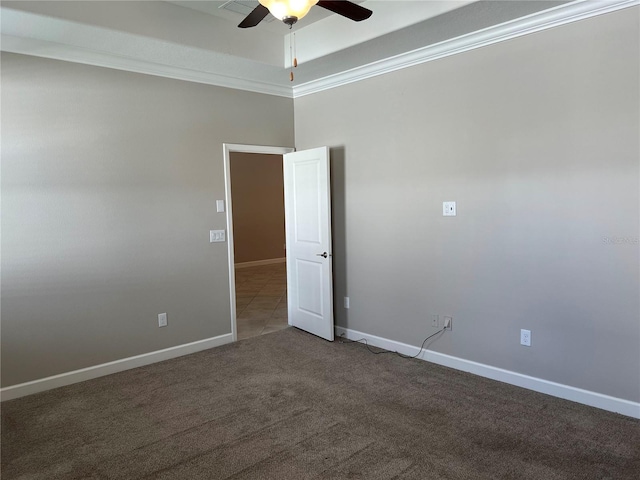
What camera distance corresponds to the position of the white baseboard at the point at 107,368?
327cm

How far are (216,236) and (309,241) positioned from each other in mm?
990

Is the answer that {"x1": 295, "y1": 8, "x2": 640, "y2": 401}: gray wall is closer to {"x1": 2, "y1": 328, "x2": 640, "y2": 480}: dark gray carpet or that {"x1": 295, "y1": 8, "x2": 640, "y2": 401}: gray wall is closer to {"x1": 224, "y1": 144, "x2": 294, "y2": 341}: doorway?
{"x1": 2, "y1": 328, "x2": 640, "y2": 480}: dark gray carpet

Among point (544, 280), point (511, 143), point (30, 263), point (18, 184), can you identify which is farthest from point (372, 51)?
point (30, 263)

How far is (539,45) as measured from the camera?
298 centimetres

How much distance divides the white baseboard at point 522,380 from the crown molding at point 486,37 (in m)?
2.52

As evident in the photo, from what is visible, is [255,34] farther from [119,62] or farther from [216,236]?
[216,236]

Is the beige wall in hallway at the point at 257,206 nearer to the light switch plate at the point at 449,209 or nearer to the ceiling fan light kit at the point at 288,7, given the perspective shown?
the light switch plate at the point at 449,209

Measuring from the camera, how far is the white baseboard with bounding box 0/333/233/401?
129 inches

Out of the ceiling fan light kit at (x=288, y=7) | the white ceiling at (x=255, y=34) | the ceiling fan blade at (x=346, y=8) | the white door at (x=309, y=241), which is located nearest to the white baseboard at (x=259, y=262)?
the white door at (x=309, y=241)

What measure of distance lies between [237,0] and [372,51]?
117 cm

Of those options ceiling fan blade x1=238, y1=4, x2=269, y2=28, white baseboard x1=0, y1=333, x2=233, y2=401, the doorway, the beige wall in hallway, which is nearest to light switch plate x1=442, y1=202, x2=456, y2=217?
Result: ceiling fan blade x1=238, y1=4, x2=269, y2=28

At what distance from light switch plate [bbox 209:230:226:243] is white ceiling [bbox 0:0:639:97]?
1.49 metres

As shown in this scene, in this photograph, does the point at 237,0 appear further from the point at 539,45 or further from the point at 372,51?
the point at 539,45

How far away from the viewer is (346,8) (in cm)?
235
